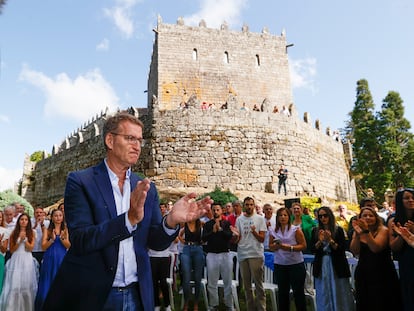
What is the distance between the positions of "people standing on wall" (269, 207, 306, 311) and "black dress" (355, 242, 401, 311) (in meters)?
1.04

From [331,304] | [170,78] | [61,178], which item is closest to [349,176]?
[170,78]

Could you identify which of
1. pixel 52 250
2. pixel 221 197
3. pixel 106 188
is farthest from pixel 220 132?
pixel 106 188

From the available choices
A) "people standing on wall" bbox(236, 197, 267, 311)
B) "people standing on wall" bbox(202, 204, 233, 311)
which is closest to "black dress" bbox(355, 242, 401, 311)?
"people standing on wall" bbox(236, 197, 267, 311)

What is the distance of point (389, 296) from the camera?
4355mm

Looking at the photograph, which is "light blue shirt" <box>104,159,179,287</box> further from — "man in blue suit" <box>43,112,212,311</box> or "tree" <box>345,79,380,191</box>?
"tree" <box>345,79,380,191</box>

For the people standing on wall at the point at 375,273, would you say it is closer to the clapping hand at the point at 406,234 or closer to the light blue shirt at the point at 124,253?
the clapping hand at the point at 406,234

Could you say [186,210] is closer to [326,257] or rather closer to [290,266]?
[326,257]

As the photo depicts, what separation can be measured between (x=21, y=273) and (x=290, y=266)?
423 centimetres

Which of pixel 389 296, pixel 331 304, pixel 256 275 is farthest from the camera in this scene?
pixel 256 275

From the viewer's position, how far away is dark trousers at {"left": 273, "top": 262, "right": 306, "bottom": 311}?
5410 millimetres

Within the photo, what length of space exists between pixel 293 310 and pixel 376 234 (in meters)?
2.60

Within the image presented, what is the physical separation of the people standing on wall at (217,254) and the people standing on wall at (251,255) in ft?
0.87

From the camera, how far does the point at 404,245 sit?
4438 millimetres

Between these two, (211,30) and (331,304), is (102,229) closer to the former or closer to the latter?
(331,304)
